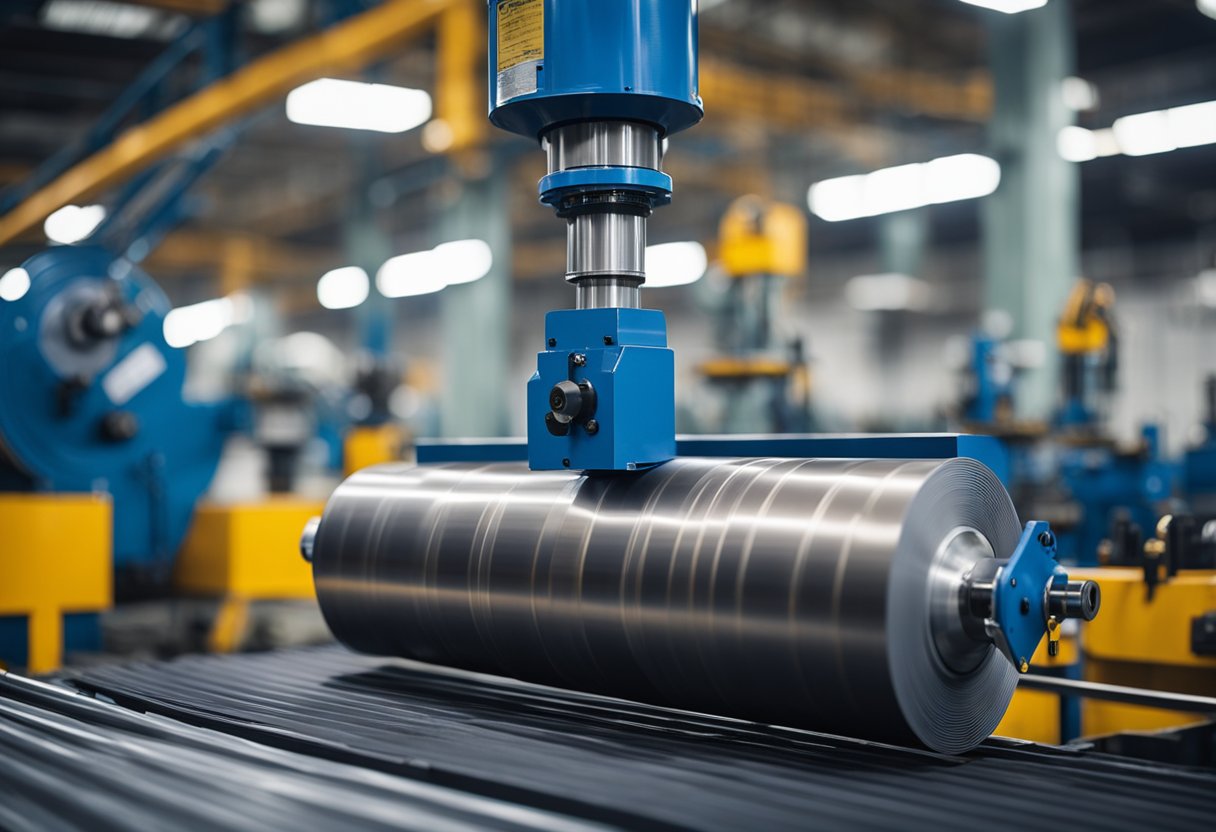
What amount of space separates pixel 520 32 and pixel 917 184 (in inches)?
428

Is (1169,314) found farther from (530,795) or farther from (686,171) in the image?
(530,795)

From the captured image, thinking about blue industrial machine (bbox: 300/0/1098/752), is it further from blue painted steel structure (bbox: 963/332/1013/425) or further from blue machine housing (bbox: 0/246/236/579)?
blue painted steel structure (bbox: 963/332/1013/425)

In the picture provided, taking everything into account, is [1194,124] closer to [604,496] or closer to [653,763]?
[604,496]

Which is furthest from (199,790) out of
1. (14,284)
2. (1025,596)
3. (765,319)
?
(765,319)

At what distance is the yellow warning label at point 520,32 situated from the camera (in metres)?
2.21

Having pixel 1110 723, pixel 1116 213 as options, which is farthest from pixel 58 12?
→ pixel 1116 213

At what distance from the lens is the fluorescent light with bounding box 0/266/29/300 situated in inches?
177

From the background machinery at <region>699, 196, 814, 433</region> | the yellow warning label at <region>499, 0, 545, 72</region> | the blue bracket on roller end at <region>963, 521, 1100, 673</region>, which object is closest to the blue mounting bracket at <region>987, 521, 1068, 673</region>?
the blue bracket on roller end at <region>963, 521, 1100, 673</region>

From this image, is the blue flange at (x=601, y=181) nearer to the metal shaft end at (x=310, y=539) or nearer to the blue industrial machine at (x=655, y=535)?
the blue industrial machine at (x=655, y=535)

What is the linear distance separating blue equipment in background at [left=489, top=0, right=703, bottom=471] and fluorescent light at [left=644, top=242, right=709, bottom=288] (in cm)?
1429

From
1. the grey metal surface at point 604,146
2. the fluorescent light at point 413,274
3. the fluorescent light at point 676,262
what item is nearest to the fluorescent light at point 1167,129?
the fluorescent light at point 676,262

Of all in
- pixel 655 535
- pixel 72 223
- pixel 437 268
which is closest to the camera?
pixel 655 535

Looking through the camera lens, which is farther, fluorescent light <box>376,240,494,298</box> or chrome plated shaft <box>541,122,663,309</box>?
fluorescent light <box>376,240,494,298</box>

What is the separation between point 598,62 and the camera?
2.14 metres
